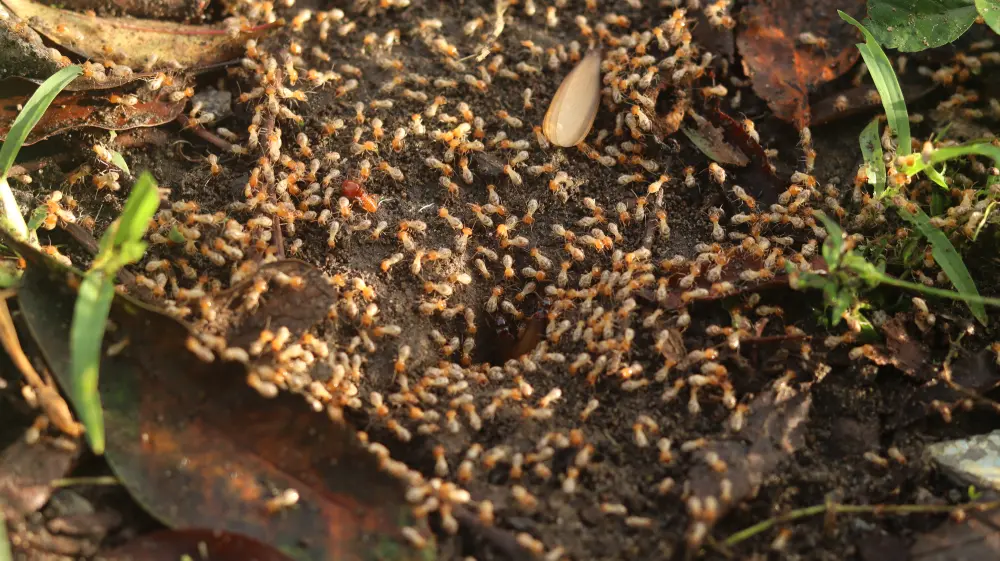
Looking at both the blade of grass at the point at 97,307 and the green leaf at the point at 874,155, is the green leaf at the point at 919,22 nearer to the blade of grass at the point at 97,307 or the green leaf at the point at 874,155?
the green leaf at the point at 874,155

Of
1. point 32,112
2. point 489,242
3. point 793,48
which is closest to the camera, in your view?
point 32,112

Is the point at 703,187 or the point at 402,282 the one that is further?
the point at 703,187

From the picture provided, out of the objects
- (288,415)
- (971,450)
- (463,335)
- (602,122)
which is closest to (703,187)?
(602,122)

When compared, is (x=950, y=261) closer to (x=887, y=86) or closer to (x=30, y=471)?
(x=887, y=86)

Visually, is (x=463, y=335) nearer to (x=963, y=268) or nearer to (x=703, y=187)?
(x=703, y=187)

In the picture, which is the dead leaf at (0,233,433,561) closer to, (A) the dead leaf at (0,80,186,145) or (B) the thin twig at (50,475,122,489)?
(B) the thin twig at (50,475,122,489)

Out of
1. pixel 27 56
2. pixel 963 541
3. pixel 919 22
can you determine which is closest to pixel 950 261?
pixel 963 541

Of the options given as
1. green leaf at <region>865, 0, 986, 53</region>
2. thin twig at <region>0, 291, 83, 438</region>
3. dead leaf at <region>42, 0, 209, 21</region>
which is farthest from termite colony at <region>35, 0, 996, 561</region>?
green leaf at <region>865, 0, 986, 53</region>

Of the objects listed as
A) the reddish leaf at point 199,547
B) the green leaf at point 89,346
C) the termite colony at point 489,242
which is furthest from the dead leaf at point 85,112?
the reddish leaf at point 199,547
